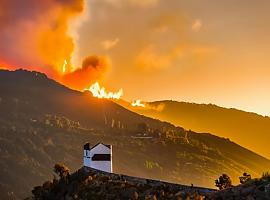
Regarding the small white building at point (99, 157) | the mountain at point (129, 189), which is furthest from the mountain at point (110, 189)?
the small white building at point (99, 157)

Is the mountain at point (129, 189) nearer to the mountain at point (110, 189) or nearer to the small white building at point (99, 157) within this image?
the mountain at point (110, 189)

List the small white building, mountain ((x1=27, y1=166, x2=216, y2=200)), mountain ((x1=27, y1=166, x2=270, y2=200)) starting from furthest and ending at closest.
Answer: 1. the small white building
2. mountain ((x1=27, y1=166, x2=216, y2=200))
3. mountain ((x1=27, y1=166, x2=270, y2=200))

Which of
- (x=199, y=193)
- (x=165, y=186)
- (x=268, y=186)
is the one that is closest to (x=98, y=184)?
(x=165, y=186)

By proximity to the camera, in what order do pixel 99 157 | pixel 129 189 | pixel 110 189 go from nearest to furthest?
1. pixel 129 189
2. pixel 110 189
3. pixel 99 157

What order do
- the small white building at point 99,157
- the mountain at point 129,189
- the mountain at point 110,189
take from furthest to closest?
the small white building at point 99,157 < the mountain at point 110,189 < the mountain at point 129,189

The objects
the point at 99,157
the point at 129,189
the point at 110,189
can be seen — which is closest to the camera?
the point at 129,189

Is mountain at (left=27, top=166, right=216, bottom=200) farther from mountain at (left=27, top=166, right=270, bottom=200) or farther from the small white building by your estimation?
the small white building

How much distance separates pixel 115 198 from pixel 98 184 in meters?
7.50

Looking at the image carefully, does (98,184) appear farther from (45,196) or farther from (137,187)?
(45,196)

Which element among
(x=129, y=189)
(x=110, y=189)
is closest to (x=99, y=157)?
(x=110, y=189)

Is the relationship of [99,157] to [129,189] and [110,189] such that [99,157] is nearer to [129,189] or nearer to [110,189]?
[110,189]

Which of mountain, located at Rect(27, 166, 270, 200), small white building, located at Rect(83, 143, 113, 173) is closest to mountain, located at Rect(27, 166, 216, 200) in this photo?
mountain, located at Rect(27, 166, 270, 200)

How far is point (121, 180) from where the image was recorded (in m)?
61.9

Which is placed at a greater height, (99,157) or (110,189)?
(99,157)
